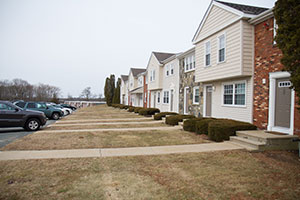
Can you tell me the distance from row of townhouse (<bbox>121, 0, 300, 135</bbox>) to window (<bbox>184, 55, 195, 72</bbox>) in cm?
25

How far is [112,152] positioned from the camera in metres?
7.30

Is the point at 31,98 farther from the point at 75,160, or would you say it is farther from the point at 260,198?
the point at 260,198

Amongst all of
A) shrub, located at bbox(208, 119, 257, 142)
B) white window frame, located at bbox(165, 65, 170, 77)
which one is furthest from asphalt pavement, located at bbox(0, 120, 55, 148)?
white window frame, located at bbox(165, 65, 170, 77)

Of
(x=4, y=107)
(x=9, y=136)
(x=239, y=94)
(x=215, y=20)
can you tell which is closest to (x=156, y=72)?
(x=215, y=20)

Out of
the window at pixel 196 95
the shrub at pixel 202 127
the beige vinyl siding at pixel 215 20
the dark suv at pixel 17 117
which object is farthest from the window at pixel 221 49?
the dark suv at pixel 17 117

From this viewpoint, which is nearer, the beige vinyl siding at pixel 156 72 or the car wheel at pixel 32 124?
the car wheel at pixel 32 124

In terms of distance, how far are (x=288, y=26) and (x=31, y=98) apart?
212 ft

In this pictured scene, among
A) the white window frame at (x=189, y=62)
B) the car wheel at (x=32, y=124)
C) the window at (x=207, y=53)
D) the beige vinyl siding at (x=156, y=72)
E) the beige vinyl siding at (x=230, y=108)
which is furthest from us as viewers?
the beige vinyl siding at (x=156, y=72)

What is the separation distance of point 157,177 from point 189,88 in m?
13.0

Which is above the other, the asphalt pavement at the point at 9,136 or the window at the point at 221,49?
the window at the point at 221,49

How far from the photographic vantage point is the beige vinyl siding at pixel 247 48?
412 inches

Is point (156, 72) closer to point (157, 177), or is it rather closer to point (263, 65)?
point (263, 65)

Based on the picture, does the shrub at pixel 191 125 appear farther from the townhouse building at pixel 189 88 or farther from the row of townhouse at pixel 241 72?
the townhouse building at pixel 189 88

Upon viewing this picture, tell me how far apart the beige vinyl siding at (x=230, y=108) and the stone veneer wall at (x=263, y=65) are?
35 cm
